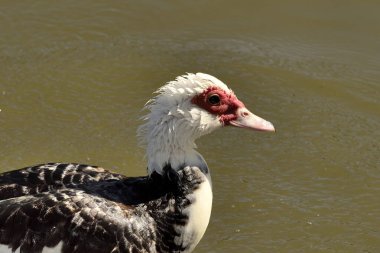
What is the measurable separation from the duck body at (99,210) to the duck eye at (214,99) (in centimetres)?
45

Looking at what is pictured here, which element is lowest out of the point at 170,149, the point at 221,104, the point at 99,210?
the point at 99,210

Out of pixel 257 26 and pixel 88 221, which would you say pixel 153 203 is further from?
pixel 257 26

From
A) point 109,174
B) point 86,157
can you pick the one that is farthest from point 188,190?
point 86,157

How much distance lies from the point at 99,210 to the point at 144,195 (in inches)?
14.6

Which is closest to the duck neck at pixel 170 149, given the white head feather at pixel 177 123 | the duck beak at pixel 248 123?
the white head feather at pixel 177 123

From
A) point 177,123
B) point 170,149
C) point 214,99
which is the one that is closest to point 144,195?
point 170,149

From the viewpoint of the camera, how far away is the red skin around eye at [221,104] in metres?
5.11

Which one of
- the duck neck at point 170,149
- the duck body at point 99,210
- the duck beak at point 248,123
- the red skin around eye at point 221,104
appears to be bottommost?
the duck body at point 99,210

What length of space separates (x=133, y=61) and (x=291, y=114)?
1776 millimetres

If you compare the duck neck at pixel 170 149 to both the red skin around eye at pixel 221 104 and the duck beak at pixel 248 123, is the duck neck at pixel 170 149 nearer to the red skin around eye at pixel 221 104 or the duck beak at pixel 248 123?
the red skin around eye at pixel 221 104

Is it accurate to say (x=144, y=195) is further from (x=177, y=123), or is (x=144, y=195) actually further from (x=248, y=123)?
(x=248, y=123)

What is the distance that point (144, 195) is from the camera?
5211mm

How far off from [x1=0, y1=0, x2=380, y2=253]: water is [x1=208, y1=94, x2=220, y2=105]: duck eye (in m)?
1.24

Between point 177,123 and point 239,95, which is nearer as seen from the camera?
point 177,123
